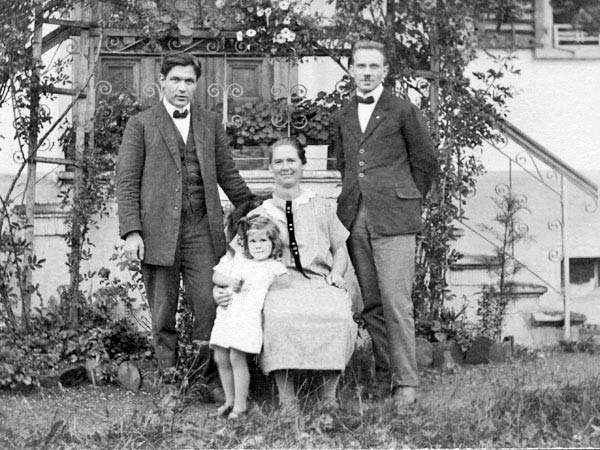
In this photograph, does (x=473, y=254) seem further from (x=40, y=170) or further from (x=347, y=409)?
(x=40, y=170)

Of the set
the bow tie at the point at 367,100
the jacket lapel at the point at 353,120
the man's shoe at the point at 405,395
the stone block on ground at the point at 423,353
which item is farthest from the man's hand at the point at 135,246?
the stone block on ground at the point at 423,353

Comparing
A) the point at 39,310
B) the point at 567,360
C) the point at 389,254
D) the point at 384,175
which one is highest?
the point at 384,175

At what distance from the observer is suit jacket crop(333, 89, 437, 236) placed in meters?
5.28

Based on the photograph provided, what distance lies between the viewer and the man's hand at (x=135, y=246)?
5.14 m

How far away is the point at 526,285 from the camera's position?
21.9 feet

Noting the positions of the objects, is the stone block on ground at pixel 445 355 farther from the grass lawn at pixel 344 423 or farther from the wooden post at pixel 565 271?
the wooden post at pixel 565 271

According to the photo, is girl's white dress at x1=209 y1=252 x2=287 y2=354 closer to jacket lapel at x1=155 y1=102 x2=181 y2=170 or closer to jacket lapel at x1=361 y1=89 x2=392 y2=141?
jacket lapel at x1=155 y1=102 x2=181 y2=170

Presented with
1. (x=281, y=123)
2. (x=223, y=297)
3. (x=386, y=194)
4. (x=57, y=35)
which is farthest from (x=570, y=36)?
(x=223, y=297)

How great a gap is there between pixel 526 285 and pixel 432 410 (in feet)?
6.68

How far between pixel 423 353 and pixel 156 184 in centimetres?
198

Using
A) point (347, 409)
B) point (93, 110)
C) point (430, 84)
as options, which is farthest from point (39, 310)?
point (430, 84)

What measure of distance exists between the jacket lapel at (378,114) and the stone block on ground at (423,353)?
1432mm

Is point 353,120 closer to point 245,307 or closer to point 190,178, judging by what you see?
point 190,178

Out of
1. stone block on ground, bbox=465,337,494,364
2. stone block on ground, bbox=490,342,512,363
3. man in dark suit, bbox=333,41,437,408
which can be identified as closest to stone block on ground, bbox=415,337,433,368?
stone block on ground, bbox=465,337,494,364
